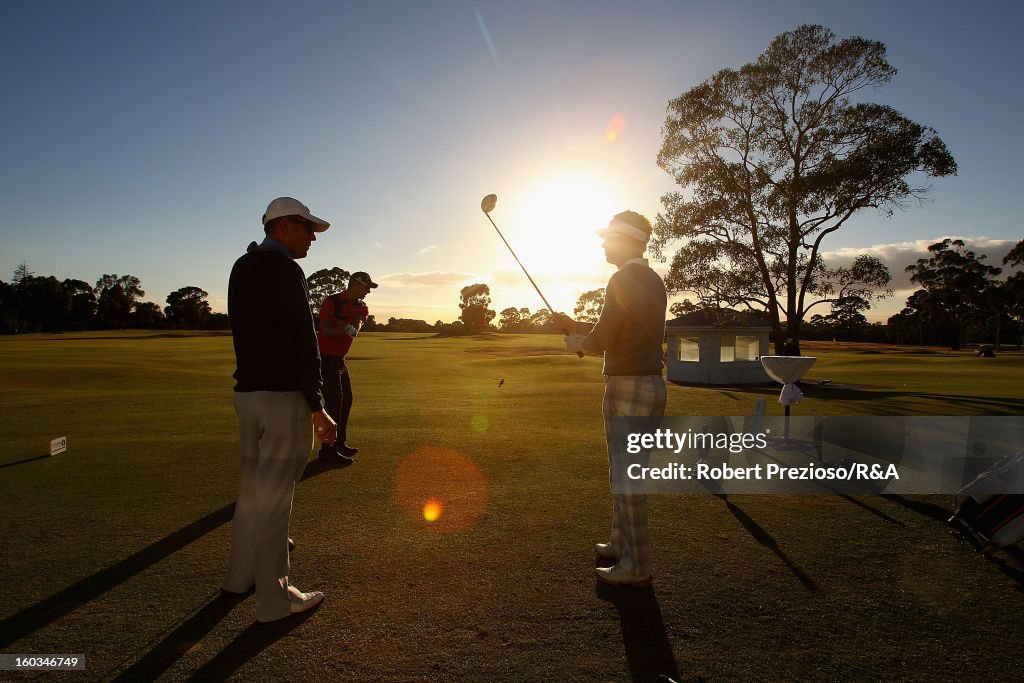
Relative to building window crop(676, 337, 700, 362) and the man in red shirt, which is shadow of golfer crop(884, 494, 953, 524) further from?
building window crop(676, 337, 700, 362)

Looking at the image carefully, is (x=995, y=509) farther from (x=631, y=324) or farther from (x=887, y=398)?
(x=887, y=398)

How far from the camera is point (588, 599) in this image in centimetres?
399

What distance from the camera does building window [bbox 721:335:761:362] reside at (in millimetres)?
27047

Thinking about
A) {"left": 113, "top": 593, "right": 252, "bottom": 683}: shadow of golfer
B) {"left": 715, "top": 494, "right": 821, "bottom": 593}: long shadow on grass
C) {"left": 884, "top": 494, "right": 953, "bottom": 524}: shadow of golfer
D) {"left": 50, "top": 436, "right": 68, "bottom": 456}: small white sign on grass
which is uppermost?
{"left": 50, "top": 436, "right": 68, "bottom": 456}: small white sign on grass

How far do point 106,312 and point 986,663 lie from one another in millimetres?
109426

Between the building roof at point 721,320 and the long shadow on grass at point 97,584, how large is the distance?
75.7 feet

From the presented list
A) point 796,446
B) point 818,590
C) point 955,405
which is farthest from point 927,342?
point 818,590

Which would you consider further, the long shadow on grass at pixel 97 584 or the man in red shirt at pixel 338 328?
the man in red shirt at pixel 338 328

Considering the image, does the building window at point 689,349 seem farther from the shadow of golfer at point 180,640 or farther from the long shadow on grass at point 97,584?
the shadow of golfer at point 180,640

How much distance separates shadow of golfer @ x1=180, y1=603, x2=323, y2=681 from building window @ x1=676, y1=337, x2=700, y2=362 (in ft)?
85.1

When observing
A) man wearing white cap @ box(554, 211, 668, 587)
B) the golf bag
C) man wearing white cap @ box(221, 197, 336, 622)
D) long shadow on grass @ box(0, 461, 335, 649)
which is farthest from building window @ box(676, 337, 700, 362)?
man wearing white cap @ box(221, 197, 336, 622)

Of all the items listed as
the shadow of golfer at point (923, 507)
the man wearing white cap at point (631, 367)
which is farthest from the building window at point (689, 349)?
the man wearing white cap at point (631, 367)

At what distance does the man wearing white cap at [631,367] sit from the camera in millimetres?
4152

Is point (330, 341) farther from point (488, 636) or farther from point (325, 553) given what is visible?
point (488, 636)
